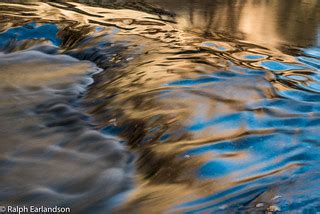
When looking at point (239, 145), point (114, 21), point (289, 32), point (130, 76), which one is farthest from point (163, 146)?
point (289, 32)

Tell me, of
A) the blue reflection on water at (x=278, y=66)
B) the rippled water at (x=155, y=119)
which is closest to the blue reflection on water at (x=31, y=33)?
the rippled water at (x=155, y=119)

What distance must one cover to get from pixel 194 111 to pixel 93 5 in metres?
5.58

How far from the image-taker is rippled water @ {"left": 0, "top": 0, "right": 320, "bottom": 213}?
2480mm

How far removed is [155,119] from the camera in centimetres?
332

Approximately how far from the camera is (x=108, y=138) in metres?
3.25

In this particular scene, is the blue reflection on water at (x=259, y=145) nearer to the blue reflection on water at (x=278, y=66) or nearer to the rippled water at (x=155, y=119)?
the rippled water at (x=155, y=119)

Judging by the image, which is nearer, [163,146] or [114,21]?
[163,146]

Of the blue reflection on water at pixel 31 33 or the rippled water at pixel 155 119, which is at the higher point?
the blue reflection on water at pixel 31 33

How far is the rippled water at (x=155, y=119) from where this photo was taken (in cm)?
248

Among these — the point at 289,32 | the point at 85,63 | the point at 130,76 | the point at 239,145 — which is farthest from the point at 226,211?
the point at 289,32

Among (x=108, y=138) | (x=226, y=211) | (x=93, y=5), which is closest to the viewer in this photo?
(x=226, y=211)

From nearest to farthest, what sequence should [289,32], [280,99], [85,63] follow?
[280,99] → [85,63] → [289,32]

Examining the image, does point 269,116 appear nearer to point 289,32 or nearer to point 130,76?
point 130,76

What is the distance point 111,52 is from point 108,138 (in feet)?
7.24
